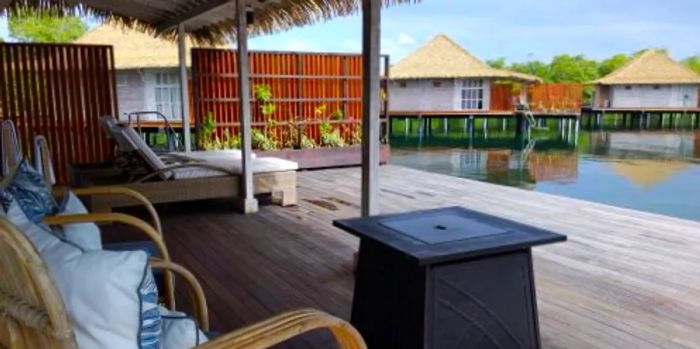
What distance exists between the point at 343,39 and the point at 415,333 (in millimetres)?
30863

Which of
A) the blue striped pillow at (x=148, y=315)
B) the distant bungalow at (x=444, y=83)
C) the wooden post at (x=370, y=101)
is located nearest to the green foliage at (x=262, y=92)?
the wooden post at (x=370, y=101)

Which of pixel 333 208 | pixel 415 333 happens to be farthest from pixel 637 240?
pixel 415 333

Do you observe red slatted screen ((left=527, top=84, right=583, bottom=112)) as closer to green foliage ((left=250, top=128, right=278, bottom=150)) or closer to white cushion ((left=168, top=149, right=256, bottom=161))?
green foliage ((left=250, top=128, right=278, bottom=150))

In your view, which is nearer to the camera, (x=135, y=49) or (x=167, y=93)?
(x=167, y=93)

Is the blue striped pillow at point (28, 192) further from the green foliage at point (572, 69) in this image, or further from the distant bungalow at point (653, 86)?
the green foliage at point (572, 69)

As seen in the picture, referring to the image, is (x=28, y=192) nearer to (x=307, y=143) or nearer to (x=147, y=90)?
(x=307, y=143)

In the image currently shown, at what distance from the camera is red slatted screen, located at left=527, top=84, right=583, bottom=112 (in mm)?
23078

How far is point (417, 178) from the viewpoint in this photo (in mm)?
7332

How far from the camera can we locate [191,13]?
19.4 feet

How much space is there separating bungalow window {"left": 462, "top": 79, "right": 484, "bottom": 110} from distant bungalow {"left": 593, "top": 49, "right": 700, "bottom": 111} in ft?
31.4

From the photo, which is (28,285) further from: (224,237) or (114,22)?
(114,22)

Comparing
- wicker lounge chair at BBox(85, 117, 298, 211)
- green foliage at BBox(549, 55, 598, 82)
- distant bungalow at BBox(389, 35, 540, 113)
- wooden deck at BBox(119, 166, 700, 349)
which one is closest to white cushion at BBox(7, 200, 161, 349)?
wooden deck at BBox(119, 166, 700, 349)

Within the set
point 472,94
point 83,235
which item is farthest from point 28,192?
point 472,94

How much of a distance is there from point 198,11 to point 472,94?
1896 centimetres
